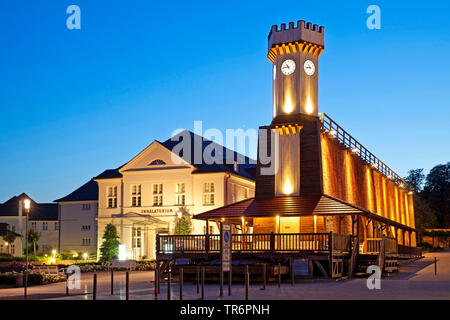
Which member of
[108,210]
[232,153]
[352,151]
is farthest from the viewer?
[232,153]

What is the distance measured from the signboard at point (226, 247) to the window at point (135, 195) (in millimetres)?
35906

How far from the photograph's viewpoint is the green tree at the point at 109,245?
5291cm

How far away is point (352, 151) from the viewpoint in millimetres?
44062

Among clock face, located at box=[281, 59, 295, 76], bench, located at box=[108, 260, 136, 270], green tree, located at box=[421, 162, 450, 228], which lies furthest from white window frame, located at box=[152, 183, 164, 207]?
green tree, located at box=[421, 162, 450, 228]

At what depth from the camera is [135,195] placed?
185 ft

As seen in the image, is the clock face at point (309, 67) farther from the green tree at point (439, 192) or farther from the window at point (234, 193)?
the green tree at point (439, 192)

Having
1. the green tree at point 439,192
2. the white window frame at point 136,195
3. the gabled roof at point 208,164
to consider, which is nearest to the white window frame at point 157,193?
the white window frame at point 136,195

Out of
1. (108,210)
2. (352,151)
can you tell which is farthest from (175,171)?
(352,151)

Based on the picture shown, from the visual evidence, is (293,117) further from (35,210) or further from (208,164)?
(35,210)

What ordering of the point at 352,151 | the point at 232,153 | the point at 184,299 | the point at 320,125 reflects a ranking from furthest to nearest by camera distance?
the point at 232,153 < the point at 352,151 < the point at 320,125 < the point at 184,299

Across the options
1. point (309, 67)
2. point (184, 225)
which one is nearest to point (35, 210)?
point (184, 225)

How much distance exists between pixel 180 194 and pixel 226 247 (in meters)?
33.6
